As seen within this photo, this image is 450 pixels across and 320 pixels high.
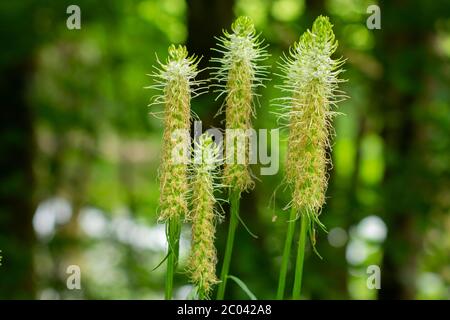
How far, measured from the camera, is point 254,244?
3.36 meters

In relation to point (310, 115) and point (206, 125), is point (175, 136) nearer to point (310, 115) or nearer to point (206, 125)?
point (310, 115)

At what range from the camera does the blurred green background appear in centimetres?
394

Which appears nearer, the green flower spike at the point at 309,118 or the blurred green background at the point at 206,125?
the green flower spike at the point at 309,118

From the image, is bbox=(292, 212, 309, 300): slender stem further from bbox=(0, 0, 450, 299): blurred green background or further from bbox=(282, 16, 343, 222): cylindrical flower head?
bbox=(0, 0, 450, 299): blurred green background

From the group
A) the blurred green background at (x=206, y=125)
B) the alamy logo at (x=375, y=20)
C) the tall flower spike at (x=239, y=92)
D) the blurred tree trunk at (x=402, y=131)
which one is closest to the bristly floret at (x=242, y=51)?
the tall flower spike at (x=239, y=92)

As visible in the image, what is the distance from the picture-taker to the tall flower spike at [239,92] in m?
1.28

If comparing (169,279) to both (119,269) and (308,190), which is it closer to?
(308,190)

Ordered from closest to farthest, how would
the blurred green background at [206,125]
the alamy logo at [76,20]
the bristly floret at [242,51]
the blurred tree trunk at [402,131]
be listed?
the bristly floret at [242,51], the alamy logo at [76,20], the blurred green background at [206,125], the blurred tree trunk at [402,131]

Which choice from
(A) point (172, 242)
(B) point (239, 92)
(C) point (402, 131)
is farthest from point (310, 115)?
(C) point (402, 131)

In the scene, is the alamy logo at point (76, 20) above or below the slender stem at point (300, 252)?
above

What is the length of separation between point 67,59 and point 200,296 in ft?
18.0

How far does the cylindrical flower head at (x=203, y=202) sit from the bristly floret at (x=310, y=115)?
0.41ft

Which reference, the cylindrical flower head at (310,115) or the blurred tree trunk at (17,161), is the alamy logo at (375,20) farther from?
the blurred tree trunk at (17,161)
